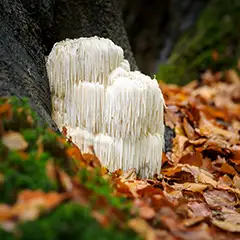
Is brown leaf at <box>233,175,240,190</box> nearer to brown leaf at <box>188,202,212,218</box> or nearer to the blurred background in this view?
brown leaf at <box>188,202,212,218</box>

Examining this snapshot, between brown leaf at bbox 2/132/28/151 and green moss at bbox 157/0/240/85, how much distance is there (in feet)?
18.8

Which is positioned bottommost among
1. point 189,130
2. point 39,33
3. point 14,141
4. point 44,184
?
point 189,130

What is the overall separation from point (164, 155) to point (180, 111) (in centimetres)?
125

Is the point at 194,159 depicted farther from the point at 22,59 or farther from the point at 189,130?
the point at 22,59

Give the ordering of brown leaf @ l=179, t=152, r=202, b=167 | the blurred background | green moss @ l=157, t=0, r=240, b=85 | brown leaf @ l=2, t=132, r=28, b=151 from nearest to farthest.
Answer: brown leaf @ l=2, t=132, r=28, b=151 → brown leaf @ l=179, t=152, r=202, b=167 → green moss @ l=157, t=0, r=240, b=85 → the blurred background

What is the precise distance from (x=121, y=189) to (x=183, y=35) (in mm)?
7362

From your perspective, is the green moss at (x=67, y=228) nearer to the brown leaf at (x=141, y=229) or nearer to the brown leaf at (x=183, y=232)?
the brown leaf at (x=141, y=229)

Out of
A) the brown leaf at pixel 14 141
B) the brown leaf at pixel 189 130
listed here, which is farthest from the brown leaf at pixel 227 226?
the brown leaf at pixel 189 130

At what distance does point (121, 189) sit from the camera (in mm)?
2637

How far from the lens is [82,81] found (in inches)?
131

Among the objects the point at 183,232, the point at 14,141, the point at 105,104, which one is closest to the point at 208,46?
the point at 105,104

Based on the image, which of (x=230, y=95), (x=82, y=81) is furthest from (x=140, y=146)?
(x=230, y=95)

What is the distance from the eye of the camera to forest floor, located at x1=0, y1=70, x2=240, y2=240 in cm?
189

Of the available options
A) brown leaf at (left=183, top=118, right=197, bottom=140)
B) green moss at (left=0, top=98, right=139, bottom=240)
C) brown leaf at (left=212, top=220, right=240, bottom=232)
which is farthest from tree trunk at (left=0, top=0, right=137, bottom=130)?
brown leaf at (left=212, top=220, right=240, bottom=232)
